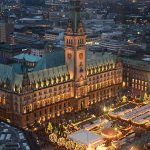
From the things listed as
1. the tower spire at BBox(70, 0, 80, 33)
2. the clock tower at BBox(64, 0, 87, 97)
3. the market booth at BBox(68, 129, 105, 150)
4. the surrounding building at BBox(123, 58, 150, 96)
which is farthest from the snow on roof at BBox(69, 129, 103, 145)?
the surrounding building at BBox(123, 58, 150, 96)

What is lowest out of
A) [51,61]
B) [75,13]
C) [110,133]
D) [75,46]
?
[110,133]

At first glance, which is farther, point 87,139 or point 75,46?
point 75,46

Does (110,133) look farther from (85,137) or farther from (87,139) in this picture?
(87,139)

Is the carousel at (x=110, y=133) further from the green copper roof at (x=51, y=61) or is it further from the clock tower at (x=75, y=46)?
the green copper roof at (x=51, y=61)

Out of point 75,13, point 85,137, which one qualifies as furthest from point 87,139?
point 75,13

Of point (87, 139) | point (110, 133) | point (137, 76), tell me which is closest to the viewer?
point (87, 139)

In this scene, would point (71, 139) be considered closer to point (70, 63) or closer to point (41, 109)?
point (41, 109)

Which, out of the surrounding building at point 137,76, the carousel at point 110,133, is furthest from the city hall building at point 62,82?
the carousel at point 110,133
